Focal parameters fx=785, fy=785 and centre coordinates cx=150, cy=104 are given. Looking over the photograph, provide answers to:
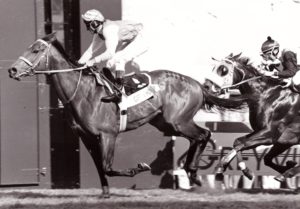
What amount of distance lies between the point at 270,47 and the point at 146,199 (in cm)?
265

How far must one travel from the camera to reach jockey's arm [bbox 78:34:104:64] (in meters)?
10.2

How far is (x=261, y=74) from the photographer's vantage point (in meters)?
10.7

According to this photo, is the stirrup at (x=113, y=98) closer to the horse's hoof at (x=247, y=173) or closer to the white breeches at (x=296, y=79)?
the horse's hoof at (x=247, y=173)

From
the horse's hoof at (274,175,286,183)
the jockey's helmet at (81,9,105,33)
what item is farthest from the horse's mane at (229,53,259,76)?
the jockey's helmet at (81,9,105,33)

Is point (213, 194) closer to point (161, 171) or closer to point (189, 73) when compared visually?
point (161, 171)

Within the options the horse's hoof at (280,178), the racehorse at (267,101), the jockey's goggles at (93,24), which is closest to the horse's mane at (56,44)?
the jockey's goggles at (93,24)

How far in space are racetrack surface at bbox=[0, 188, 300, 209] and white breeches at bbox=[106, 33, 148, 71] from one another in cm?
173

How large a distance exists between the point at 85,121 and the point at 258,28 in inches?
123

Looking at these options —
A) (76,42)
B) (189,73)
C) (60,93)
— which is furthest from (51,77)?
(189,73)

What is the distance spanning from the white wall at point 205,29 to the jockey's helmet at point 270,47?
1.91 ft

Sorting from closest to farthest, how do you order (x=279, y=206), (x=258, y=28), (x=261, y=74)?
(x=279, y=206) < (x=261, y=74) < (x=258, y=28)

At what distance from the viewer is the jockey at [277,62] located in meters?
10.5

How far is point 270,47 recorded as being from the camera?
1060 centimetres

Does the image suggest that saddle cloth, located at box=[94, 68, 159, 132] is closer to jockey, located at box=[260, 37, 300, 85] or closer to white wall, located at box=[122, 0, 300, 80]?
white wall, located at box=[122, 0, 300, 80]
